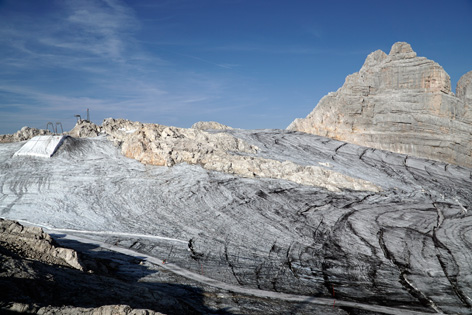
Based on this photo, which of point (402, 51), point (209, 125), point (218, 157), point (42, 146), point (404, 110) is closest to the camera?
point (218, 157)

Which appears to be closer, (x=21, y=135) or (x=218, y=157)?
(x=218, y=157)

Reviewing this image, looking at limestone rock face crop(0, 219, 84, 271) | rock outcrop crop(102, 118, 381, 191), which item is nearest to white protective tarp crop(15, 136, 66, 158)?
rock outcrop crop(102, 118, 381, 191)

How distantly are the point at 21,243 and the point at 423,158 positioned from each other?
1600 inches

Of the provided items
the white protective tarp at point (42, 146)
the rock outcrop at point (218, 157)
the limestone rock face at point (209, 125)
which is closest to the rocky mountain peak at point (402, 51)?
the rock outcrop at point (218, 157)

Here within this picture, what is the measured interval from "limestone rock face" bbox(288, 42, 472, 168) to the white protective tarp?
1231 inches

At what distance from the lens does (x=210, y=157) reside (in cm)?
2998

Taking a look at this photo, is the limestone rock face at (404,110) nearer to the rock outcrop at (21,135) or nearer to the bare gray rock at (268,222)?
the bare gray rock at (268,222)

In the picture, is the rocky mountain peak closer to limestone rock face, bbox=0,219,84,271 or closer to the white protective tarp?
the white protective tarp

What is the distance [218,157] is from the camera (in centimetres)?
2988

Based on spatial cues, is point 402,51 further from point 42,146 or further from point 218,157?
point 42,146

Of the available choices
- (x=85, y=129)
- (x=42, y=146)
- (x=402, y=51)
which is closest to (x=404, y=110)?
(x=402, y=51)

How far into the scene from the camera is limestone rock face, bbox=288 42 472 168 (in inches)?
1599

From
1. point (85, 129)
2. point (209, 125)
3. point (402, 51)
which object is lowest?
point (85, 129)

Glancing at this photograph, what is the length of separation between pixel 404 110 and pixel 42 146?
39.3 m
